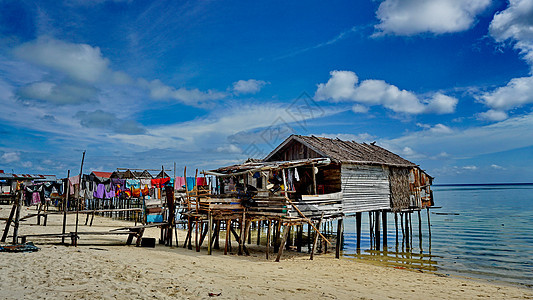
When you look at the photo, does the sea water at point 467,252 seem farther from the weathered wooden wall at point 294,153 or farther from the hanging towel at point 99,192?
the hanging towel at point 99,192

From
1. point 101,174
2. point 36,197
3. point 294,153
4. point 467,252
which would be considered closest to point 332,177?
point 294,153

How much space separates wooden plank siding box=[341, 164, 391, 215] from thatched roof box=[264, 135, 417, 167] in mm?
479

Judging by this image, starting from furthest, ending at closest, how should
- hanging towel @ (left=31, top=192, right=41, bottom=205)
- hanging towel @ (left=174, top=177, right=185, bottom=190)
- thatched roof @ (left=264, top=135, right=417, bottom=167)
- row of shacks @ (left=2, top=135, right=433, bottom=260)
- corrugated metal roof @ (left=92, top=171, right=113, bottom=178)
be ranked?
corrugated metal roof @ (left=92, top=171, right=113, bottom=178), hanging towel @ (left=174, top=177, right=185, bottom=190), hanging towel @ (left=31, top=192, right=41, bottom=205), thatched roof @ (left=264, top=135, right=417, bottom=167), row of shacks @ (left=2, top=135, right=433, bottom=260)

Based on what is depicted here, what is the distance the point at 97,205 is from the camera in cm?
3594

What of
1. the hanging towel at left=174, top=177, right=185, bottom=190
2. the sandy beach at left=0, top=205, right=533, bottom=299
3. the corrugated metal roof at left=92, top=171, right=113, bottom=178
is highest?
the corrugated metal roof at left=92, top=171, right=113, bottom=178

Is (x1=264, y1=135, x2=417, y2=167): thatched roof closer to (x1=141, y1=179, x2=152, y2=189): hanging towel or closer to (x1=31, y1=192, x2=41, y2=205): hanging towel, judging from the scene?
(x1=141, y1=179, x2=152, y2=189): hanging towel

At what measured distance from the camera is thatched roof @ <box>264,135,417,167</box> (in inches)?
693

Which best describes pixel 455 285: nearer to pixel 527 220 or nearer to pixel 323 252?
pixel 323 252

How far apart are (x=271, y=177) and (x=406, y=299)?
7413 millimetres

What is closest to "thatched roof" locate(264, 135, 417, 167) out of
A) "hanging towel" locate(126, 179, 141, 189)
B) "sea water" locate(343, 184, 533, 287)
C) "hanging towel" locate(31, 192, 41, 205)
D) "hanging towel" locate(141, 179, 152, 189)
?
"sea water" locate(343, 184, 533, 287)

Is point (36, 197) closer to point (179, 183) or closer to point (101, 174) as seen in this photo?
point (179, 183)

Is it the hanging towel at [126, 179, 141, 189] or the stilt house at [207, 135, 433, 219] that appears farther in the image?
the hanging towel at [126, 179, 141, 189]

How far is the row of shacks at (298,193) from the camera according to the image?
48.8ft

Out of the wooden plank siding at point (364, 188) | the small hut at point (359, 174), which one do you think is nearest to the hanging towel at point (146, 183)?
the small hut at point (359, 174)
